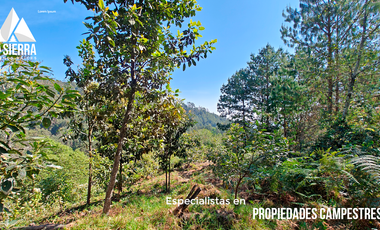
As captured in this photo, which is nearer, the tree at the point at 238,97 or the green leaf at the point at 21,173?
the green leaf at the point at 21,173

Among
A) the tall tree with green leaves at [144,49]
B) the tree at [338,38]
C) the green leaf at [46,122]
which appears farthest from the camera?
the tree at [338,38]

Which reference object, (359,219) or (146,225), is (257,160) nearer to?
(359,219)

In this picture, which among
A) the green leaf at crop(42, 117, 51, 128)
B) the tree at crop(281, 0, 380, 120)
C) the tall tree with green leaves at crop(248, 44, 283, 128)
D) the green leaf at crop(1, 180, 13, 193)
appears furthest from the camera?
the tall tree with green leaves at crop(248, 44, 283, 128)

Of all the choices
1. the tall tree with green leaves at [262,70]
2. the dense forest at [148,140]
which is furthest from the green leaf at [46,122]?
the tall tree with green leaves at [262,70]

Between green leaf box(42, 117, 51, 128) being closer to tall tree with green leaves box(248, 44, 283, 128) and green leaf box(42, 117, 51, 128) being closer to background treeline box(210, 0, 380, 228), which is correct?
background treeline box(210, 0, 380, 228)

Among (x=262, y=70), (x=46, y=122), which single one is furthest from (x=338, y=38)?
(x=46, y=122)

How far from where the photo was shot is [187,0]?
2633 millimetres

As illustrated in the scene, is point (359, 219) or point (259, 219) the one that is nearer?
point (359, 219)

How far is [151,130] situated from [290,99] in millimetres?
7334

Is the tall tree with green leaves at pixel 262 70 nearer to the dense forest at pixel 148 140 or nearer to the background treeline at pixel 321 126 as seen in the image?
the background treeline at pixel 321 126

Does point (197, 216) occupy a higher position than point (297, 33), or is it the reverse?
point (297, 33)

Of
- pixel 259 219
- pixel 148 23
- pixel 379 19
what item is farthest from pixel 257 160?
pixel 379 19

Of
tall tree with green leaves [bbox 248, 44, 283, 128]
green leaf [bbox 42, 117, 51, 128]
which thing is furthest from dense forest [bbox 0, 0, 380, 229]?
tall tree with green leaves [bbox 248, 44, 283, 128]

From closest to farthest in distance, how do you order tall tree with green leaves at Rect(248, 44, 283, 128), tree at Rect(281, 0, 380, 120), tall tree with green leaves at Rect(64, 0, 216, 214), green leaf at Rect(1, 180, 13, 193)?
green leaf at Rect(1, 180, 13, 193) < tall tree with green leaves at Rect(64, 0, 216, 214) < tree at Rect(281, 0, 380, 120) < tall tree with green leaves at Rect(248, 44, 283, 128)
